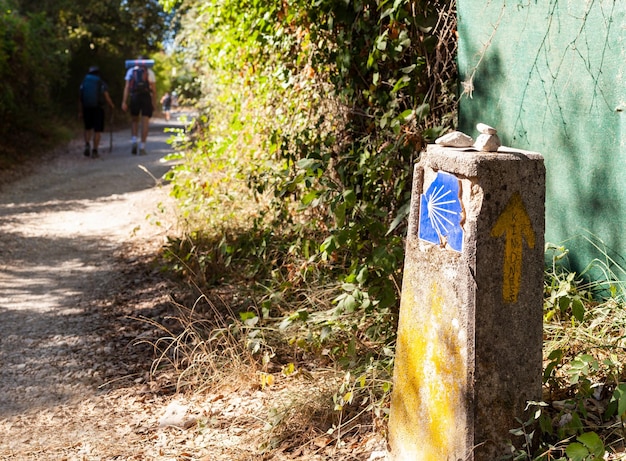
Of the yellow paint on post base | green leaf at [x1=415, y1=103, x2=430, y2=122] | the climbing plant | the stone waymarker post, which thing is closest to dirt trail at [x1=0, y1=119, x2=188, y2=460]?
the climbing plant

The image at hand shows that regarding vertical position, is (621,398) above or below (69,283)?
above

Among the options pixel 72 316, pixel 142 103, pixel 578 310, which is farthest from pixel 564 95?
pixel 142 103

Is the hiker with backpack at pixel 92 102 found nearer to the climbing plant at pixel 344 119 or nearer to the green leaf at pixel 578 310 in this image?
the climbing plant at pixel 344 119

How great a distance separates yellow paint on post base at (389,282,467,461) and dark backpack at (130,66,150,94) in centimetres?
1399

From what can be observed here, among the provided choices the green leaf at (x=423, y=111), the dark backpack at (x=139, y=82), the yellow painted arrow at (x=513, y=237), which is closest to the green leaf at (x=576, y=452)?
the yellow painted arrow at (x=513, y=237)

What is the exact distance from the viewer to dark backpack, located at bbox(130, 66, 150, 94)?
53.4 ft

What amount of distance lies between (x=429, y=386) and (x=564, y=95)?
6.42 ft

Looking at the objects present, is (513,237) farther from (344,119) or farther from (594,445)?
(344,119)

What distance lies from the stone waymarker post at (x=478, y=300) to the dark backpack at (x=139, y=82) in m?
14.0

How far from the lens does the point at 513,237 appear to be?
2945mm

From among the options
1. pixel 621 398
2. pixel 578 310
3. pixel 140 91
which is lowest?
pixel 621 398

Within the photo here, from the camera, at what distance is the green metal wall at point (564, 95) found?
3.88 metres

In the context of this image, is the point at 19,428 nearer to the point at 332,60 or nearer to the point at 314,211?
the point at 314,211

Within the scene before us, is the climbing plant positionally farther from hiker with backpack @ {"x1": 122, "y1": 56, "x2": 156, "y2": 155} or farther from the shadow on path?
hiker with backpack @ {"x1": 122, "y1": 56, "x2": 156, "y2": 155}
